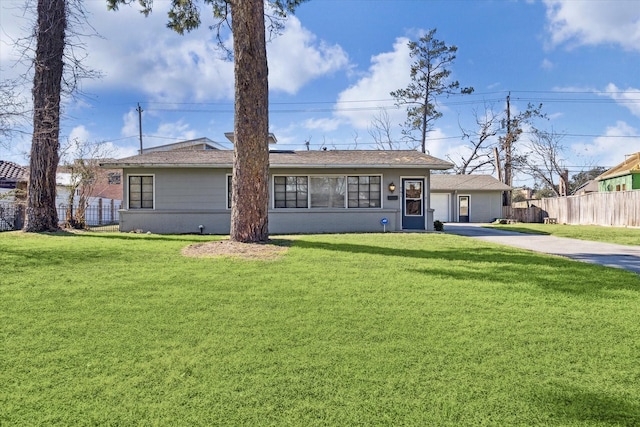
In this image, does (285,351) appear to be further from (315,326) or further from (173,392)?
(173,392)

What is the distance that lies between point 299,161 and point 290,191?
1216mm

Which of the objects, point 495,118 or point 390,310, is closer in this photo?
point 390,310

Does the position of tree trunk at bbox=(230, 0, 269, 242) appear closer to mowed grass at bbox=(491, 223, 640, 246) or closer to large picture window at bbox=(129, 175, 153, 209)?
large picture window at bbox=(129, 175, 153, 209)

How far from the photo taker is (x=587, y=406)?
2.27m

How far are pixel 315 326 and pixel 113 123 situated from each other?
3294cm

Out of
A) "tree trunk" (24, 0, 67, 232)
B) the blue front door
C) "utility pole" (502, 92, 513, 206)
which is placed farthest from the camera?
"utility pole" (502, 92, 513, 206)

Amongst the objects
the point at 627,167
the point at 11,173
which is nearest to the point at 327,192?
the point at 11,173

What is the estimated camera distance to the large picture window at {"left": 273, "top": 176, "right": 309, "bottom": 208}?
14938 mm

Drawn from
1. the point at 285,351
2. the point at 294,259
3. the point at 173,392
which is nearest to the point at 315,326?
the point at 285,351

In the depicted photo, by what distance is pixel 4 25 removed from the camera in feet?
36.4

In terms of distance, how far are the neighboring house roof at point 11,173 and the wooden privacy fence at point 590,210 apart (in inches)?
1200

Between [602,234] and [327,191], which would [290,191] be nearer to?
[327,191]

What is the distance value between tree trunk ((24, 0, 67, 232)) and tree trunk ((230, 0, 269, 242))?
671cm

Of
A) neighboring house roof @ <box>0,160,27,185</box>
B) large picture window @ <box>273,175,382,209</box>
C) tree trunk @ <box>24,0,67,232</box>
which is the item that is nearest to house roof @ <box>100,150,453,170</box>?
large picture window @ <box>273,175,382,209</box>
